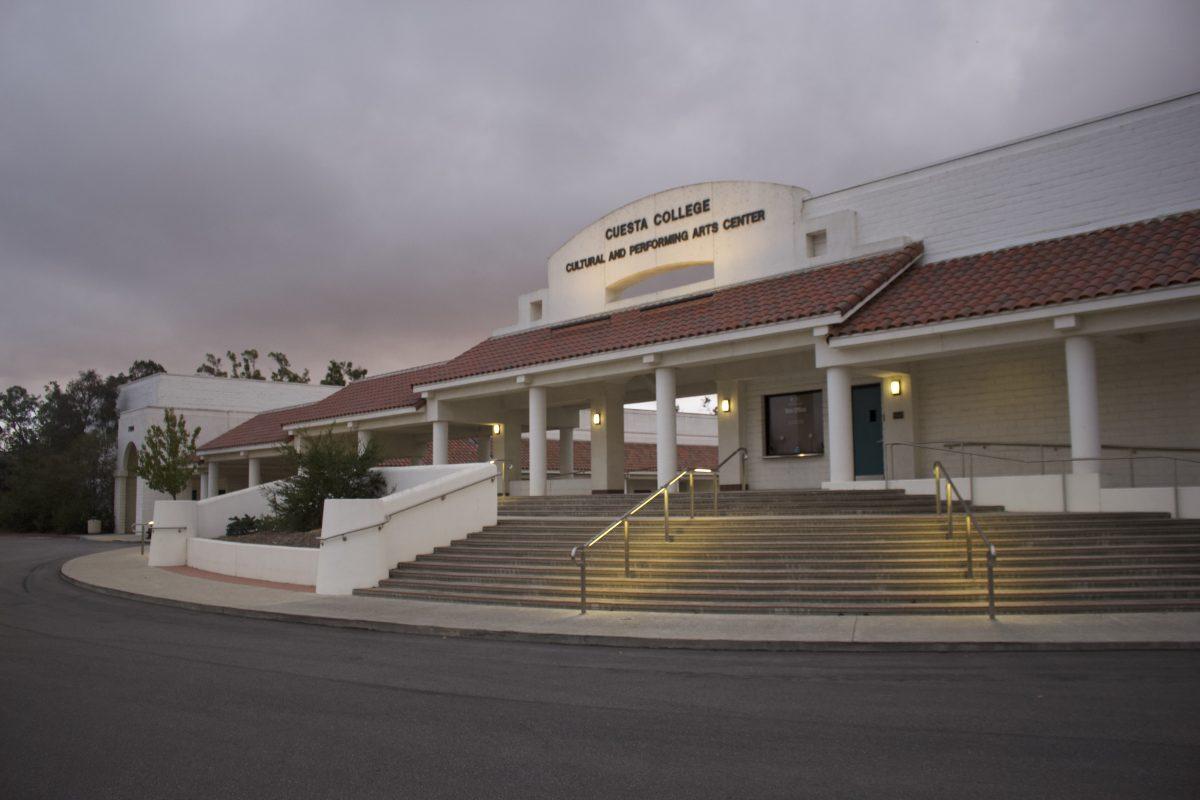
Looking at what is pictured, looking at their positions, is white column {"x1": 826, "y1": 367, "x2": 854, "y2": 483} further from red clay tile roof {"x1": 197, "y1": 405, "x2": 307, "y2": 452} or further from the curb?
red clay tile roof {"x1": 197, "y1": 405, "x2": 307, "y2": 452}

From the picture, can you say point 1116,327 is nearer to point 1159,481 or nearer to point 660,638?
point 1159,481

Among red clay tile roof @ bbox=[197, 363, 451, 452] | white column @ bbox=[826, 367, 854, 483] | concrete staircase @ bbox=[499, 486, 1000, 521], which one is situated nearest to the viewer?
concrete staircase @ bbox=[499, 486, 1000, 521]

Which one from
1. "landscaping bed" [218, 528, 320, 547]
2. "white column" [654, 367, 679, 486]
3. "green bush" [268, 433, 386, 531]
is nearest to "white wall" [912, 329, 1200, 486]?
"white column" [654, 367, 679, 486]

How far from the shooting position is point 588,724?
6.95 m

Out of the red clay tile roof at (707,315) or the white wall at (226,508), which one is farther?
the white wall at (226,508)

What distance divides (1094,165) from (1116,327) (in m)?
4.63

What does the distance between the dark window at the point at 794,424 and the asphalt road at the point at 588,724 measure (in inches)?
494

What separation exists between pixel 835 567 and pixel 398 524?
7.70 m

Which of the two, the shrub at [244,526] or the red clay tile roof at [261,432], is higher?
the red clay tile roof at [261,432]

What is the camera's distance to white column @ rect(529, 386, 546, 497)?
77.6 ft

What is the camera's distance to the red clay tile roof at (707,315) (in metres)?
18.4

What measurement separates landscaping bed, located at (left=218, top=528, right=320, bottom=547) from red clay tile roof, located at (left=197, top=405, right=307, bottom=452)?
1271 centimetres

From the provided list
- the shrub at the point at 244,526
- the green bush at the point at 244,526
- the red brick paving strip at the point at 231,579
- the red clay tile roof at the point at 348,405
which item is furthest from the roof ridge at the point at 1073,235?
the shrub at the point at 244,526

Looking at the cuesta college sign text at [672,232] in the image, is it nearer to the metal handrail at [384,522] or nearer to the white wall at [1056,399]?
the white wall at [1056,399]
